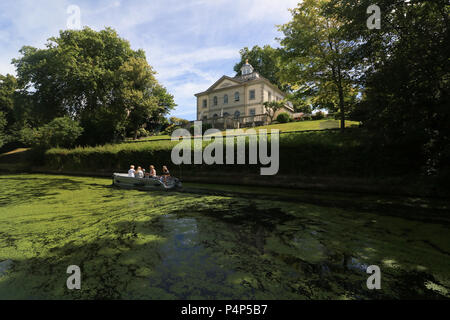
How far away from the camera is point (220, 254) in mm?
4891

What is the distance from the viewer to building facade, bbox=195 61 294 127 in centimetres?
4250

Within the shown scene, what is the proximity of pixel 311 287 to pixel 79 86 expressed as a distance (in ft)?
130

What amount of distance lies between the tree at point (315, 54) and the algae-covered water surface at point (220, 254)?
12509 mm

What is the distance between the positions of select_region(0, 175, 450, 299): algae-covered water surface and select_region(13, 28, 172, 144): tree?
2751 cm

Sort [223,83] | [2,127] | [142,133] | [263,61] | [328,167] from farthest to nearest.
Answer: [263,61]
[223,83]
[2,127]
[142,133]
[328,167]

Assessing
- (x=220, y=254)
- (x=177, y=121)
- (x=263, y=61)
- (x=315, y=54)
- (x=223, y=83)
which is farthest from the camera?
(x=263, y=61)

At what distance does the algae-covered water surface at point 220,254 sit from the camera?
3.57 meters

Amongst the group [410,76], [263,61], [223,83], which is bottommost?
[410,76]

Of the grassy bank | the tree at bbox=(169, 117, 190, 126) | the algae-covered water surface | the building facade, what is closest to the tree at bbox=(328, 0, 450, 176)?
the grassy bank

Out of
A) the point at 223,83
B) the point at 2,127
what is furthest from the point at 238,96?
the point at 2,127

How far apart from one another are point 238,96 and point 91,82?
26282mm

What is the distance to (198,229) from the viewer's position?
655 centimetres

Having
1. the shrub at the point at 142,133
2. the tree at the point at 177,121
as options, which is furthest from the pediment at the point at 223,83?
→ the shrub at the point at 142,133

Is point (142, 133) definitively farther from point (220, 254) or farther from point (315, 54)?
point (220, 254)
